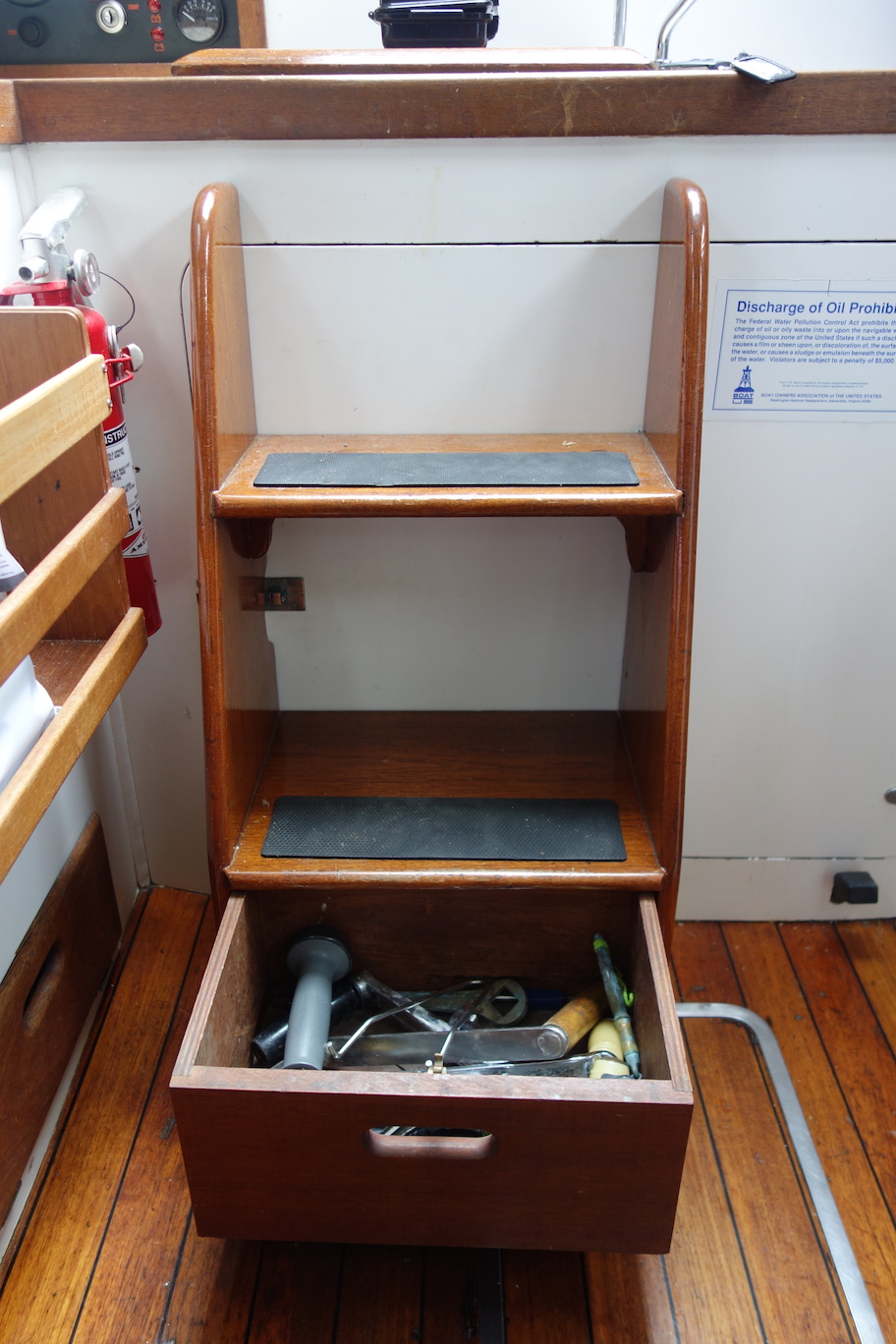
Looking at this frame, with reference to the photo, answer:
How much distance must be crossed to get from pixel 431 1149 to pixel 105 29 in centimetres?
173

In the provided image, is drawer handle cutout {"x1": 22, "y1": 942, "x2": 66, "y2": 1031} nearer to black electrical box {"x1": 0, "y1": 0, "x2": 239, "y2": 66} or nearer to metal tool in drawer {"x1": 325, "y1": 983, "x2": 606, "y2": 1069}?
metal tool in drawer {"x1": 325, "y1": 983, "x2": 606, "y2": 1069}

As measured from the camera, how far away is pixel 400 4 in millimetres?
1287

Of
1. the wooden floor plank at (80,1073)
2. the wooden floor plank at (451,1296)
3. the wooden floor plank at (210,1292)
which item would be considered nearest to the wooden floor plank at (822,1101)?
the wooden floor plank at (451,1296)

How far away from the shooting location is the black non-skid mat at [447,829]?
1.18 metres

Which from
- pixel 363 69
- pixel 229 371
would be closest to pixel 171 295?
pixel 229 371

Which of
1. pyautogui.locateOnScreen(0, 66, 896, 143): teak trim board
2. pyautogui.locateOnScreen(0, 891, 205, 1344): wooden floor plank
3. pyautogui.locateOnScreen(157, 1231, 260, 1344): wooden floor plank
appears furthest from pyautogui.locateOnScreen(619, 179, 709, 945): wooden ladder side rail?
pyautogui.locateOnScreen(0, 891, 205, 1344): wooden floor plank

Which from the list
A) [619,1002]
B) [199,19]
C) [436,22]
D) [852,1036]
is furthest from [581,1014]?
[199,19]

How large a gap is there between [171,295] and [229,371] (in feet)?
0.67

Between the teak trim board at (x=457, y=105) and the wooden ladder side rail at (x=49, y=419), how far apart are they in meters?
0.35

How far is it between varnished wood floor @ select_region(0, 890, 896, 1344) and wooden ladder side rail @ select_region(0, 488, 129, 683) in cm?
73

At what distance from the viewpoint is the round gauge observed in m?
1.53

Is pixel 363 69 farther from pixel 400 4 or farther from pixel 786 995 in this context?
pixel 786 995

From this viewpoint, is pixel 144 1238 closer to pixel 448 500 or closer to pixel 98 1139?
pixel 98 1139

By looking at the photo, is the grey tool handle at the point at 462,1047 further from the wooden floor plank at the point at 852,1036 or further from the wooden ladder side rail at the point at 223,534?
the wooden floor plank at the point at 852,1036
